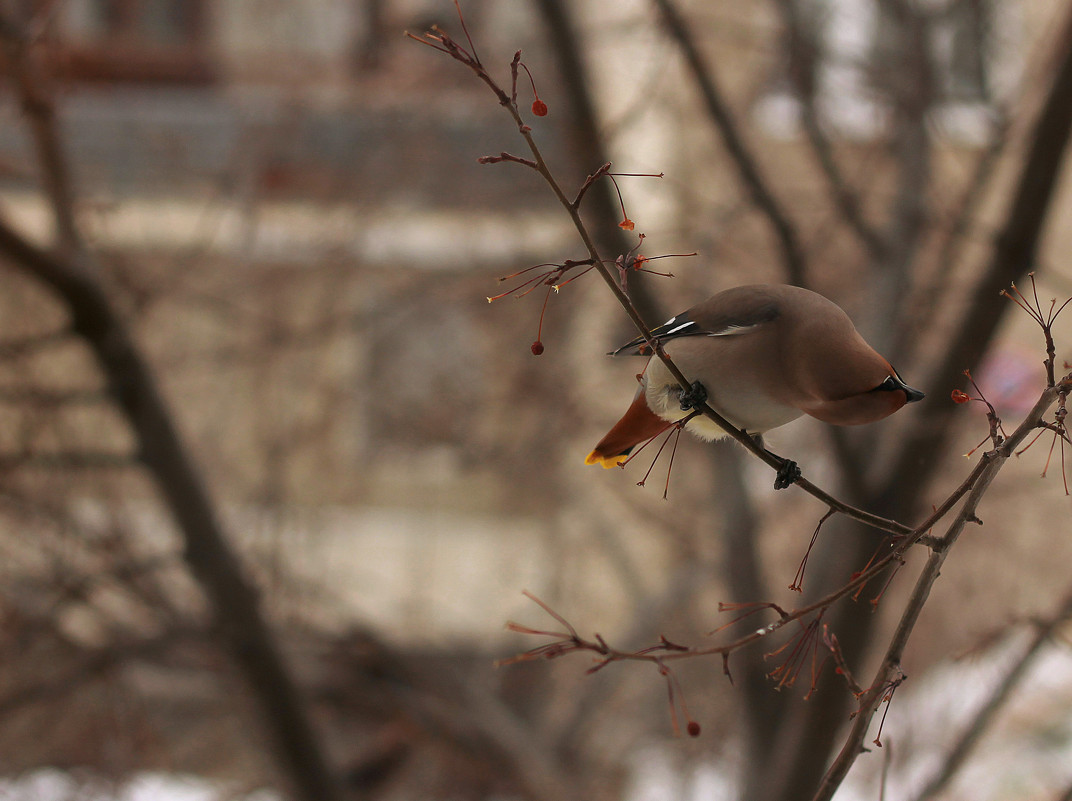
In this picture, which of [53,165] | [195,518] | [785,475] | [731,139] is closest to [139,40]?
[53,165]

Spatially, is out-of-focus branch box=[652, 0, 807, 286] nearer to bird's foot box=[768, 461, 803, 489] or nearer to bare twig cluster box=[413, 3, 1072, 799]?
bird's foot box=[768, 461, 803, 489]

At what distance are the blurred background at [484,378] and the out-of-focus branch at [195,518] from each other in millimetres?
52

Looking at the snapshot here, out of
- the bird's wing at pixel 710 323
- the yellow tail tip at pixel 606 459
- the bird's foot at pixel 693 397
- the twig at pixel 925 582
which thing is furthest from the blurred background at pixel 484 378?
the twig at pixel 925 582

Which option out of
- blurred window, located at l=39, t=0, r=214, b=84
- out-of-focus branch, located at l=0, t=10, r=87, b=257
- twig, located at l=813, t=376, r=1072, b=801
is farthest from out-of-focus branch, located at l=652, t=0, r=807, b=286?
blurred window, located at l=39, t=0, r=214, b=84

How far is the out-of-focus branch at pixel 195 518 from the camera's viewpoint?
3.55m

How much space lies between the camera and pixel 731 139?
10.8 feet

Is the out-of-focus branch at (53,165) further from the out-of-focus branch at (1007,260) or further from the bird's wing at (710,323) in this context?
the out-of-focus branch at (1007,260)

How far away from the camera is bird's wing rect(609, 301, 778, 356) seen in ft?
4.05

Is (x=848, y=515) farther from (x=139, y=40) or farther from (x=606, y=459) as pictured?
(x=139, y=40)

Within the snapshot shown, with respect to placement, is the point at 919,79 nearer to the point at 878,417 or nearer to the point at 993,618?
the point at 993,618

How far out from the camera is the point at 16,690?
4.04m

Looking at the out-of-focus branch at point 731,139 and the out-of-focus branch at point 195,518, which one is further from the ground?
the out-of-focus branch at point 731,139

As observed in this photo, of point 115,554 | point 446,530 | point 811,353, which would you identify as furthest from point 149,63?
point 811,353

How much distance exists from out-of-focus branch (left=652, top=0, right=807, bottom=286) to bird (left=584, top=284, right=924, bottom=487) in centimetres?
162
